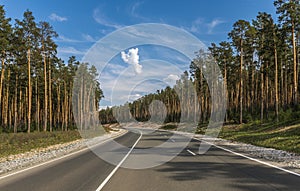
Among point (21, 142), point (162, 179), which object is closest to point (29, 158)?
point (21, 142)

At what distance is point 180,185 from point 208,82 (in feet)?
182

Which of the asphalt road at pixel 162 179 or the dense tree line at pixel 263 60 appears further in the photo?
the dense tree line at pixel 263 60

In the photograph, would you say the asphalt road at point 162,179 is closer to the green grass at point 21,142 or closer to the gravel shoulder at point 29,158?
the gravel shoulder at point 29,158

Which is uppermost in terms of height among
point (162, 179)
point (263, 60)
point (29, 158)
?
point (263, 60)

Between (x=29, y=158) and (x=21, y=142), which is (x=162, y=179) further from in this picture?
(x=21, y=142)

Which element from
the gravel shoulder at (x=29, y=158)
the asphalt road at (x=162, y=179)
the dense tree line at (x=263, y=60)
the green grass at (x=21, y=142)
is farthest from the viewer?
the dense tree line at (x=263, y=60)

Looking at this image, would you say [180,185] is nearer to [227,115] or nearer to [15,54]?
[15,54]

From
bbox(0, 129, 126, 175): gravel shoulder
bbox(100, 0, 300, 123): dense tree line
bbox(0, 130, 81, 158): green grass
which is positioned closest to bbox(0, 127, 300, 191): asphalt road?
bbox(0, 129, 126, 175): gravel shoulder

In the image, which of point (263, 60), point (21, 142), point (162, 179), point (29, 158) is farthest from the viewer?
point (263, 60)

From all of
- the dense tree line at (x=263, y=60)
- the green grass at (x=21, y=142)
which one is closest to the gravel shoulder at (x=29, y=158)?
the green grass at (x=21, y=142)

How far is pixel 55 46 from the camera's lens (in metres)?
36.6

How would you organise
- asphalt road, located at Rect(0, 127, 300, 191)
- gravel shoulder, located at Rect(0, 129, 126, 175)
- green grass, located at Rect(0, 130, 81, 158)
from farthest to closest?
1. green grass, located at Rect(0, 130, 81, 158)
2. gravel shoulder, located at Rect(0, 129, 126, 175)
3. asphalt road, located at Rect(0, 127, 300, 191)

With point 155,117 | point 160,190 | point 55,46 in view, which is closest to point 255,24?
point 55,46

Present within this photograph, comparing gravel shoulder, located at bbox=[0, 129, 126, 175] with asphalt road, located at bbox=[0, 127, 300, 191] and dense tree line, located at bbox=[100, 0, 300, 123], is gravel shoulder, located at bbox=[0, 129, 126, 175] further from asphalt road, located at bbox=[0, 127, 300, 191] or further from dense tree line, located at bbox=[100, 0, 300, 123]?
dense tree line, located at bbox=[100, 0, 300, 123]
